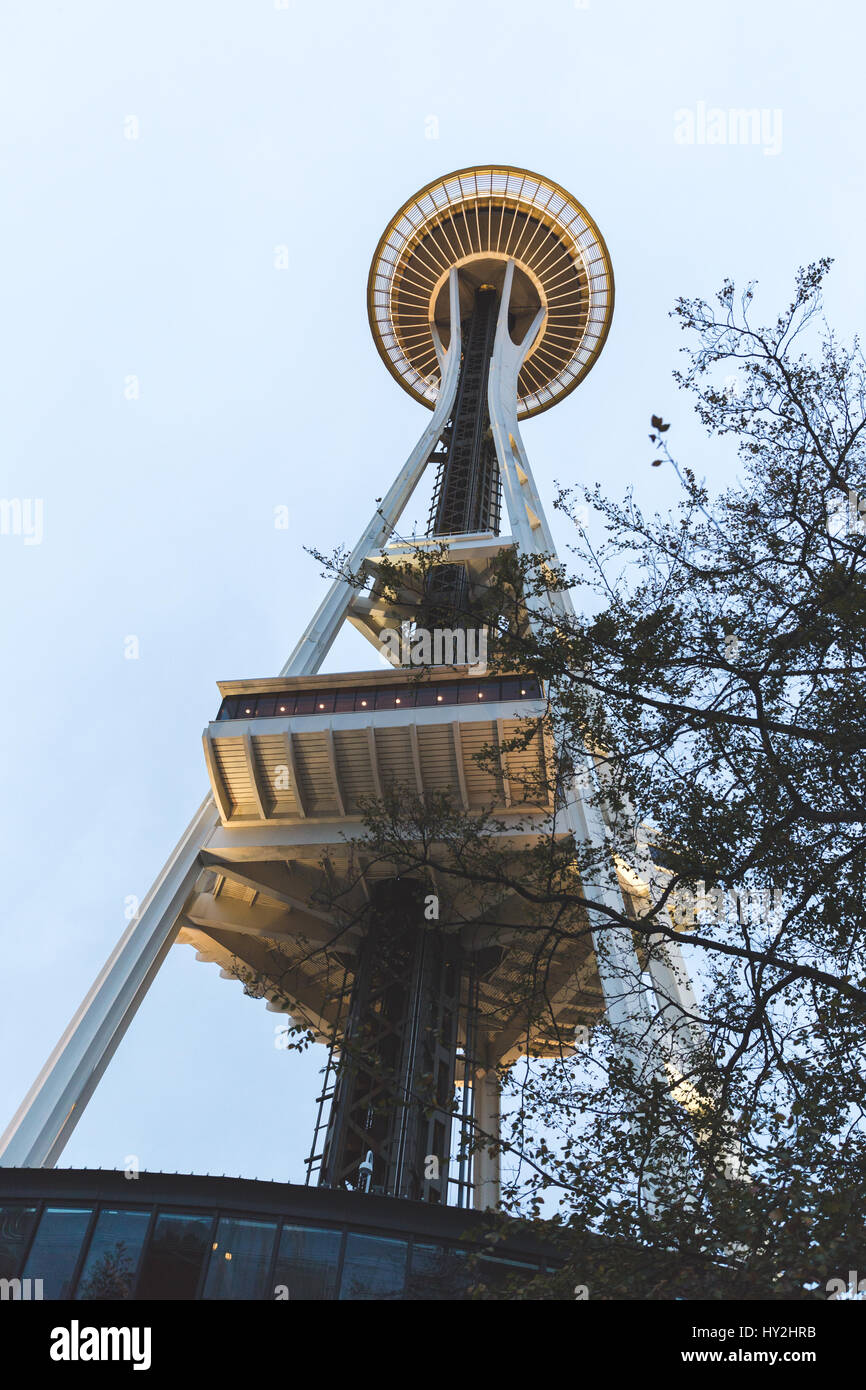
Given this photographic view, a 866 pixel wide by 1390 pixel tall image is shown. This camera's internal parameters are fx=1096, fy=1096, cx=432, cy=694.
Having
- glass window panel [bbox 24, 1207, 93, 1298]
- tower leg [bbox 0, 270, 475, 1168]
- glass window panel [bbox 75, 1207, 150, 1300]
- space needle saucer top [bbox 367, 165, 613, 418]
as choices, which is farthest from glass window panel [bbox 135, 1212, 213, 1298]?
space needle saucer top [bbox 367, 165, 613, 418]

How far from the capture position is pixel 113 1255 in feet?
50.9

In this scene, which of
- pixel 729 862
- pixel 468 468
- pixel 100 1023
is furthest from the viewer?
pixel 468 468

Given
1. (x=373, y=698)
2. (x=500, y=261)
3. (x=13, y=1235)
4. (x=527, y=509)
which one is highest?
(x=500, y=261)

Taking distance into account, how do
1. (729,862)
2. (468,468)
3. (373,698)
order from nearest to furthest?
(729,862) < (373,698) < (468,468)

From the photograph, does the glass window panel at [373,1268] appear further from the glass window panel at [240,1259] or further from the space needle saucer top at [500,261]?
the space needle saucer top at [500,261]

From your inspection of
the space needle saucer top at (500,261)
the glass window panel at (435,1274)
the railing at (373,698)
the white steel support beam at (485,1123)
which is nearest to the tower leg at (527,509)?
the space needle saucer top at (500,261)

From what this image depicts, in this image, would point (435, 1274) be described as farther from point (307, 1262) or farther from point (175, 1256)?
point (175, 1256)

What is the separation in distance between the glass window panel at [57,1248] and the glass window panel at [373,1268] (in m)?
3.82

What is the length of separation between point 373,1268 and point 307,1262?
943 millimetres

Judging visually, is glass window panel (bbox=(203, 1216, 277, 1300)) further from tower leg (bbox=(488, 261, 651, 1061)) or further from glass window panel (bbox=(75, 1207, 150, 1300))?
tower leg (bbox=(488, 261, 651, 1061))

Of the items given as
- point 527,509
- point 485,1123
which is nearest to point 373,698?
point 527,509

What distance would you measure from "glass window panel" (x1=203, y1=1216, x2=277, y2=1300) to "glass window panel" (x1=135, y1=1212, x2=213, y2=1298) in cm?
19

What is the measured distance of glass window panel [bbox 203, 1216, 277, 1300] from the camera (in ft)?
49.7

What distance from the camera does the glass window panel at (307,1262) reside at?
599 inches
